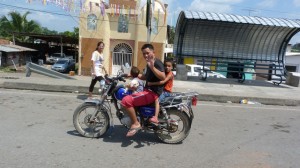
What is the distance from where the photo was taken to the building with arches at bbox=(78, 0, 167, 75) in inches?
837

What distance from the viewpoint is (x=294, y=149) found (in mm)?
4707

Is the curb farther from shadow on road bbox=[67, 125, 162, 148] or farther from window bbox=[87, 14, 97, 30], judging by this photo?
window bbox=[87, 14, 97, 30]

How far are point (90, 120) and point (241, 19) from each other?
9712 mm

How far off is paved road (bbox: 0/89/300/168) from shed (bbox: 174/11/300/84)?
23.8 feet

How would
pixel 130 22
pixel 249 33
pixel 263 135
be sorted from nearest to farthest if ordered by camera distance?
pixel 263 135 < pixel 249 33 < pixel 130 22

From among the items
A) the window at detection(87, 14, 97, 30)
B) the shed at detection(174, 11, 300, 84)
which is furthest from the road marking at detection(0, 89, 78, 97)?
the window at detection(87, 14, 97, 30)

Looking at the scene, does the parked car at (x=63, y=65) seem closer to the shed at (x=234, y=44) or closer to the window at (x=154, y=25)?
the window at (x=154, y=25)

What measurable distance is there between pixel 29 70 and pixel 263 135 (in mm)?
9093

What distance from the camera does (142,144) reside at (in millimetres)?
4551

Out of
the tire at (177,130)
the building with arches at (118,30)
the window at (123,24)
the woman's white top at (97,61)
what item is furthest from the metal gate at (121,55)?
the tire at (177,130)

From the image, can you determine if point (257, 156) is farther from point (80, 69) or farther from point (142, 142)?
point (80, 69)

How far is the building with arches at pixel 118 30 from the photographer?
2127 centimetres

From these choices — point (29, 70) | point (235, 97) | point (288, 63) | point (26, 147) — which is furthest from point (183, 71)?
point (288, 63)

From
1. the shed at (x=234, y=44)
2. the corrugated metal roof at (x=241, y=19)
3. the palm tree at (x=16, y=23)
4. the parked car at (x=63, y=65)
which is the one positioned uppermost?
the palm tree at (x=16, y=23)
